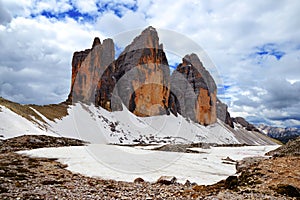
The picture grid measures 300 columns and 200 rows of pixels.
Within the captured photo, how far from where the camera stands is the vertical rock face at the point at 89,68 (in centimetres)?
11461

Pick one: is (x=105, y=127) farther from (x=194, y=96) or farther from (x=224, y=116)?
(x=224, y=116)

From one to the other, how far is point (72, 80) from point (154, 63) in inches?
1824

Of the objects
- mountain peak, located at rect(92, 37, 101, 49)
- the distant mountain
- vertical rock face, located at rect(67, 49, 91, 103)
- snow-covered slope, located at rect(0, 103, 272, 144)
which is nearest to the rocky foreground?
snow-covered slope, located at rect(0, 103, 272, 144)

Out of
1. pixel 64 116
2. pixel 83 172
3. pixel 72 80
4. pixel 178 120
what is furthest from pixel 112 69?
pixel 83 172

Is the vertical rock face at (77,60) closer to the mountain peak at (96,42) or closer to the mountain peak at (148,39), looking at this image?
the mountain peak at (96,42)

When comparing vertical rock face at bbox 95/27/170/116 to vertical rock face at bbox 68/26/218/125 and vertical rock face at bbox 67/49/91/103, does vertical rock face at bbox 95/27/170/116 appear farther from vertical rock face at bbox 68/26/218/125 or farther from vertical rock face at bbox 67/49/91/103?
vertical rock face at bbox 67/49/91/103

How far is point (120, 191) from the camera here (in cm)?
1341

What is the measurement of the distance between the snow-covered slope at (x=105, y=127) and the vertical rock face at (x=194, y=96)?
2414cm

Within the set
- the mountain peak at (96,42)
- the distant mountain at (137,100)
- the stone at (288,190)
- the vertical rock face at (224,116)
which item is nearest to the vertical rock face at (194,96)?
the distant mountain at (137,100)

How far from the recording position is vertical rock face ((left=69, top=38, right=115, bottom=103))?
11461cm

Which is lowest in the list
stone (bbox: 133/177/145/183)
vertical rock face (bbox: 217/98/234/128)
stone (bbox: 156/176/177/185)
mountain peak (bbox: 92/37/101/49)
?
stone (bbox: 133/177/145/183)

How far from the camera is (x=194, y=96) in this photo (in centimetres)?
15962

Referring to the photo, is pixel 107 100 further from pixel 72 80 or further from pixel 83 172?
pixel 83 172

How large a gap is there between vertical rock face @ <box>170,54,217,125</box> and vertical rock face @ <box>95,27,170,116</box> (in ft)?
41.7
